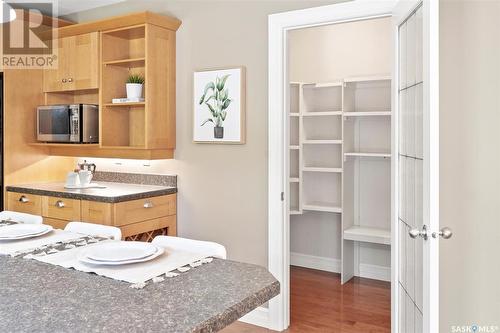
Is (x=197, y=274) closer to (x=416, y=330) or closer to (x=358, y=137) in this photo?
(x=416, y=330)

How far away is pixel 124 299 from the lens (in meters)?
1.21

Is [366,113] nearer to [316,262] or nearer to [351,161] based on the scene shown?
[351,161]

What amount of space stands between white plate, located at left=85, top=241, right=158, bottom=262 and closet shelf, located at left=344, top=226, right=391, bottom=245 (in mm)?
2740

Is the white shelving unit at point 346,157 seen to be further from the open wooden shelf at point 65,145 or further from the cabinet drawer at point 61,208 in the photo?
the cabinet drawer at point 61,208

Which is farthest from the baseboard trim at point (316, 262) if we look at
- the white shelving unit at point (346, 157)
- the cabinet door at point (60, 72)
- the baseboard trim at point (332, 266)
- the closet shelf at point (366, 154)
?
the cabinet door at point (60, 72)

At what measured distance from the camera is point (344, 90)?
4145 mm

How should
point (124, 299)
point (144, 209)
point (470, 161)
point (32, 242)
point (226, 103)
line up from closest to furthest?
point (124, 299)
point (32, 242)
point (470, 161)
point (226, 103)
point (144, 209)

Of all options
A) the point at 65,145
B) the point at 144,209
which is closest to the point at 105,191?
the point at 144,209

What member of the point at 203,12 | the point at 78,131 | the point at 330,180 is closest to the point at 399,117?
the point at 203,12

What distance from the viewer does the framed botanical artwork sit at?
10.8 feet

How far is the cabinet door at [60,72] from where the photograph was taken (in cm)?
397

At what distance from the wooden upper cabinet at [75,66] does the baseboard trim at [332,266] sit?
260cm

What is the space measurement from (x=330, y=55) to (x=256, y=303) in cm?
359

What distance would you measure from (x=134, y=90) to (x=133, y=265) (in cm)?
237
